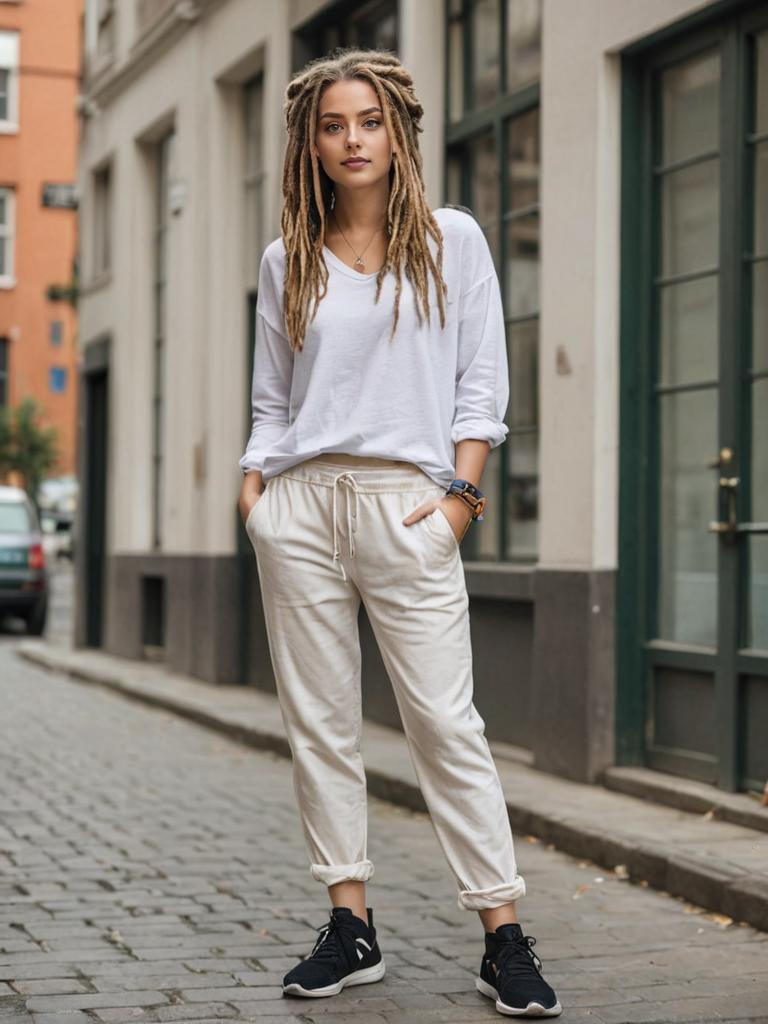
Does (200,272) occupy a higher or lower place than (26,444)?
higher

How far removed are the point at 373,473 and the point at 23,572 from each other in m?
15.7

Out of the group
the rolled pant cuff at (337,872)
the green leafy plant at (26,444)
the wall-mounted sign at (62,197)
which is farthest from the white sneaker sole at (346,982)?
the green leafy plant at (26,444)

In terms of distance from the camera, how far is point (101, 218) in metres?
16.5

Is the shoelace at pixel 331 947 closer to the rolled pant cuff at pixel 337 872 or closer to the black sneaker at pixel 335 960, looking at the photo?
the black sneaker at pixel 335 960

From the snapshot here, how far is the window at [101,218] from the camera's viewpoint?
16.3 meters

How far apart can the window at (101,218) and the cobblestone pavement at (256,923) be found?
9018 mm

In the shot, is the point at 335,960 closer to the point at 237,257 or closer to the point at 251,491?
the point at 251,491

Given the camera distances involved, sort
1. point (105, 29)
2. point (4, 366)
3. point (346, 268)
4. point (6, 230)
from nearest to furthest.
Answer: point (346, 268)
point (105, 29)
point (6, 230)
point (4, 366)

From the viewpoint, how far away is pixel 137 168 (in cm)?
1480

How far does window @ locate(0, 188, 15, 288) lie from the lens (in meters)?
40.0

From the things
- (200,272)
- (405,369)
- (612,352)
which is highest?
(200,272)

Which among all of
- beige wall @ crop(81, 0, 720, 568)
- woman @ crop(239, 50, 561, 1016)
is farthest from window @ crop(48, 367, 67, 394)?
woman @ crop(239, 50, 561, 1016)

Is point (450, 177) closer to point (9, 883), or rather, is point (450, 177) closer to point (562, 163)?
point (562, 163)

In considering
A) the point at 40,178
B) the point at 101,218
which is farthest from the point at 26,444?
the point at 101,218
